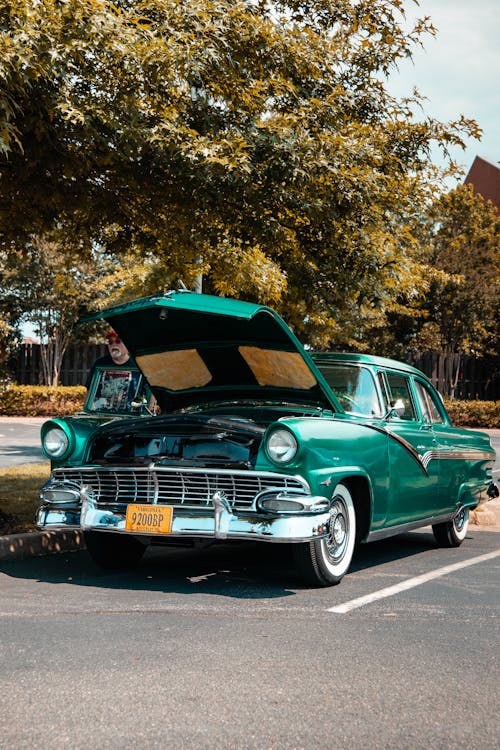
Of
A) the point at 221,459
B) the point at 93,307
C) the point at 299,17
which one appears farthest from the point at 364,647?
the point at 93,307

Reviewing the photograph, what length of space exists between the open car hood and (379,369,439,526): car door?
68cm

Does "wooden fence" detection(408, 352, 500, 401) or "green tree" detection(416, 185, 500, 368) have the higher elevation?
"green tree" detection(416, 185, 500, 368)

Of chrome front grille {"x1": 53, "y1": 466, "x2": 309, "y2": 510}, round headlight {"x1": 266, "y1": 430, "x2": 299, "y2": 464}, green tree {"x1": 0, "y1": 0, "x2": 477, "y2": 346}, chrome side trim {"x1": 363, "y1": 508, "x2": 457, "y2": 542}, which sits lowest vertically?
chrome side trim {"x1": 363, "y1": 508, "x2": 457, "y2": 542}

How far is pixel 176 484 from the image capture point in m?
6.32

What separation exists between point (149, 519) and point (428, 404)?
338 cm

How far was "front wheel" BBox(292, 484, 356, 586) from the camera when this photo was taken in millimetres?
6203

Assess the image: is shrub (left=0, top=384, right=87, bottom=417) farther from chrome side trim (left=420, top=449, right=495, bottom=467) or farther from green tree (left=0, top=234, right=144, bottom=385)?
chrome side trim (left=420, top=449, right=495, bottom=467)

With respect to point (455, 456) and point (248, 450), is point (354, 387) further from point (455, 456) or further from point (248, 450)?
point (455, 456)

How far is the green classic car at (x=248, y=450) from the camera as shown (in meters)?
6.08

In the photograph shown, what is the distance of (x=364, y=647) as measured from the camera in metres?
4.82

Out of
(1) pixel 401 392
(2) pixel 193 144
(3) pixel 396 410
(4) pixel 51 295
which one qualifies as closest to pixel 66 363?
(4) pixel 51 295

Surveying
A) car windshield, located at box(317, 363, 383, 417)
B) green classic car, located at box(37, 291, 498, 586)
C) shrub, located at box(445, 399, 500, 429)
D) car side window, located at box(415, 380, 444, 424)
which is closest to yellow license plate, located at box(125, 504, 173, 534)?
green classic car, located at box(37, 291, 498, 586)

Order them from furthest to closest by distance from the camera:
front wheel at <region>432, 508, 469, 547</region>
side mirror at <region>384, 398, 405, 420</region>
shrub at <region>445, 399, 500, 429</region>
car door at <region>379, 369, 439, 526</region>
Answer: shrub at <region>445, 399, 500, 429</region>, front wheel at <region>432, 508, 469, 547</region>, side mirror at <region>384, 398, 405, 420</region>, car door at <region>379, 369, 439, 526</region>

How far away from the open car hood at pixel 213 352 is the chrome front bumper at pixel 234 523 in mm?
1345
